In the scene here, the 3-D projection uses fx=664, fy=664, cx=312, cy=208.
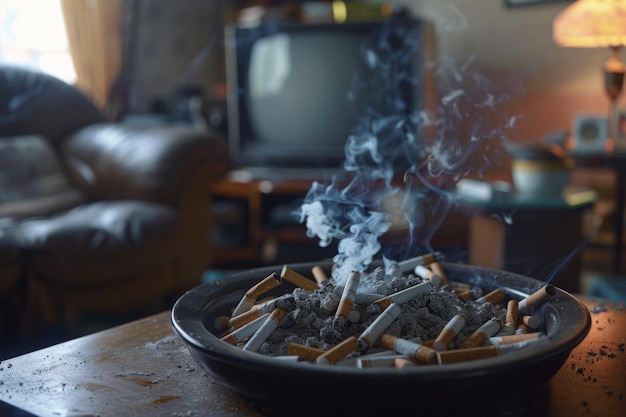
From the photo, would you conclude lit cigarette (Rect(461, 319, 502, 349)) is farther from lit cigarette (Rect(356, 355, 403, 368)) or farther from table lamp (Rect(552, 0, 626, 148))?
table lamp (Rect(552, 0, 626, 148))

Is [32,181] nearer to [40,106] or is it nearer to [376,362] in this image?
[40,106]

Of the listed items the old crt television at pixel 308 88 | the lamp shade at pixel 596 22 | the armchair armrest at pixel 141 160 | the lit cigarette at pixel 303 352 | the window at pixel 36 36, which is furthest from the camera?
the window at pixel 36 36

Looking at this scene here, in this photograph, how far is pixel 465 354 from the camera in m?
0.71

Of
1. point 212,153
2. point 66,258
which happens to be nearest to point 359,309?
point 66,258

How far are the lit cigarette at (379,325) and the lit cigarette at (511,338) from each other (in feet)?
0.39

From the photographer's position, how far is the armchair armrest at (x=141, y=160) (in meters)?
2.38

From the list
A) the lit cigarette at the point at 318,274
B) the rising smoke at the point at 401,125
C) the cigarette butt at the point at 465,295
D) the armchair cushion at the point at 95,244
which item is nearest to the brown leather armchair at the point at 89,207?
the armchair cushion at the point at 95,244

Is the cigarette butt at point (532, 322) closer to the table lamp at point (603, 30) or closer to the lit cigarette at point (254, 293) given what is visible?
the lit cigarette at point (254, 293)

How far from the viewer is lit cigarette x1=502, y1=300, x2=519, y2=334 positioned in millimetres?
853

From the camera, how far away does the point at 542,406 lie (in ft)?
2.42

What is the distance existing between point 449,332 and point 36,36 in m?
3.43

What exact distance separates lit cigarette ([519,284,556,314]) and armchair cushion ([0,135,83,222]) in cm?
194

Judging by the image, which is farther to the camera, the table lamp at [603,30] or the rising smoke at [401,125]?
the rising smoke at [401,125]

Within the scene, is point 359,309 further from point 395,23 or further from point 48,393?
point 395,23
